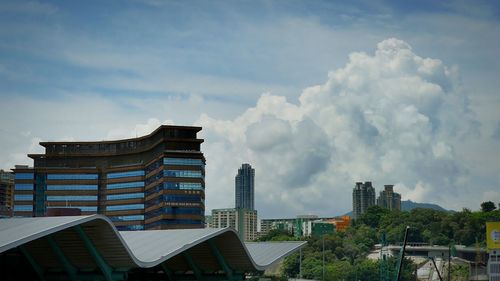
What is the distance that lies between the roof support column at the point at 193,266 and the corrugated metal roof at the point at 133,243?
478mm

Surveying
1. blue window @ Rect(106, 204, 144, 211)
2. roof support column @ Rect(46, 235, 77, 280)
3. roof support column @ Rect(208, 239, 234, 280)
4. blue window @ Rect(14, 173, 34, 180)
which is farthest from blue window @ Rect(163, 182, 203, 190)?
roof support column @ Rect(46, 235, 77, 280)

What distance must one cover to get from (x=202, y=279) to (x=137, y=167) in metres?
113

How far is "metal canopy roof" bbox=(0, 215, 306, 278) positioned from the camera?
58.4 metres

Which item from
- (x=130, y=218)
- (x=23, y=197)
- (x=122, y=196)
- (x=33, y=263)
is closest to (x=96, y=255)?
(x=33, y=263)

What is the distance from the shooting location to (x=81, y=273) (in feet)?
227

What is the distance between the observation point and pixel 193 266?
82.7 meters

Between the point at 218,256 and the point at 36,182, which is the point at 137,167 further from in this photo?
the point at 218,256

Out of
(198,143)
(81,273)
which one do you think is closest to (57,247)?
(81,273)

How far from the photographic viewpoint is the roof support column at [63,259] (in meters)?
66.0

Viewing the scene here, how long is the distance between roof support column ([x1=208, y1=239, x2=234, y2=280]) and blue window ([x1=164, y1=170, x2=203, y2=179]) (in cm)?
8819

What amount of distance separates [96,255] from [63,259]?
4.07m

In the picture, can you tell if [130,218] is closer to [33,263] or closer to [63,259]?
[33,263]

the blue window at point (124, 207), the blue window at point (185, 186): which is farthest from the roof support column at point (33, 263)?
the blue window at point (124, 207)

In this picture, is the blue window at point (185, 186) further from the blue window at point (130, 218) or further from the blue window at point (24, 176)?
the blue window at point (24, 176)
